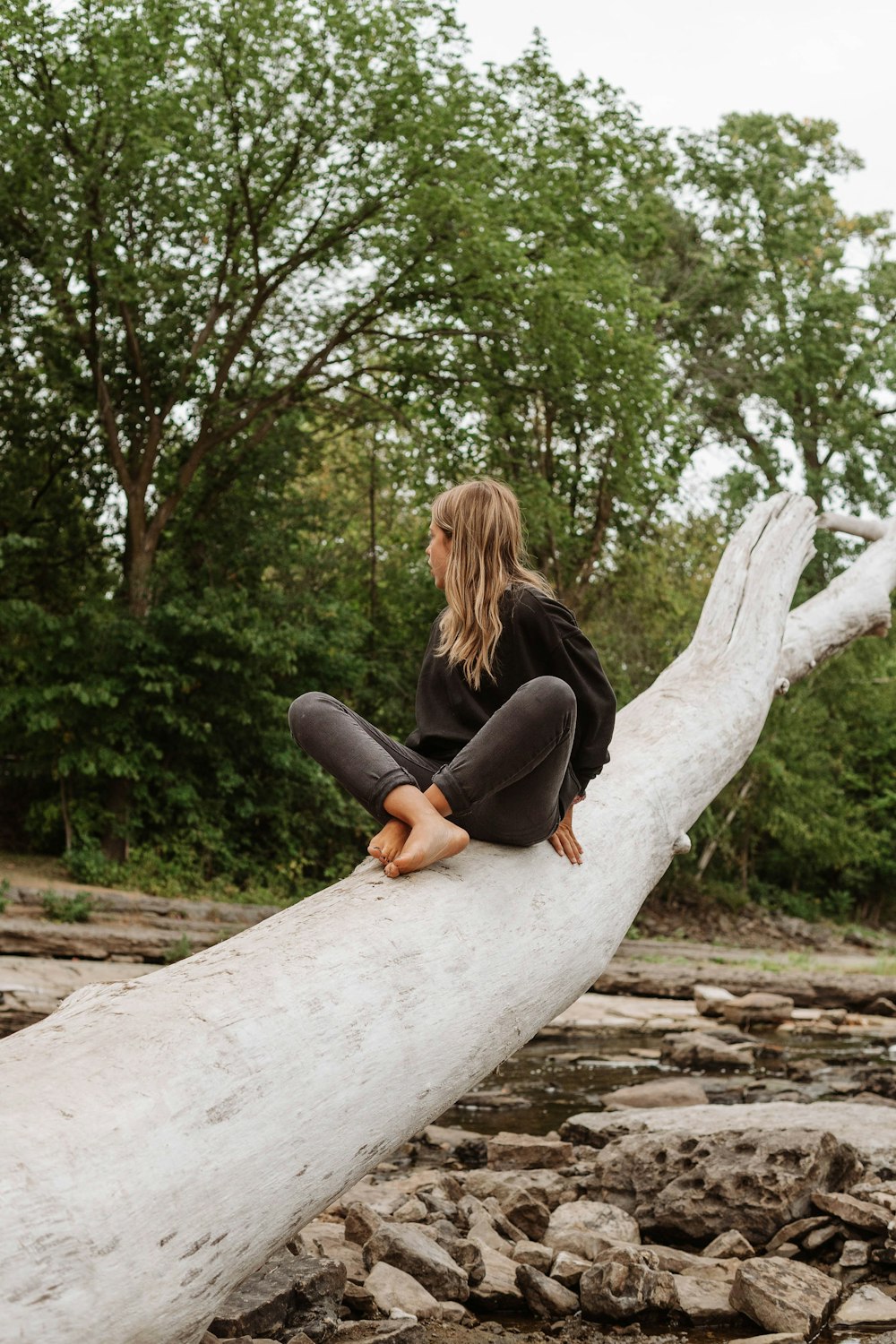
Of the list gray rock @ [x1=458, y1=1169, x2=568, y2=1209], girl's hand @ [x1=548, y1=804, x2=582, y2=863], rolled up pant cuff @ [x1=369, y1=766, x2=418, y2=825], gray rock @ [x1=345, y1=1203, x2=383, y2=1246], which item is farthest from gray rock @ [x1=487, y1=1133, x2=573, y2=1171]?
rolled up pant cuff @ [x1=369, y1=766, x2=418, y2=825]

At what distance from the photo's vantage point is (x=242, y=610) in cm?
1622

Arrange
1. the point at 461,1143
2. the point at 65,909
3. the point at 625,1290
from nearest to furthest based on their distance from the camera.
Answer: the point at 625,1290
the point at 461,1143
the point at 65,909

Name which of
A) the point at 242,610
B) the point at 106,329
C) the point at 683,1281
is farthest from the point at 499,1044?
the point at 106,329

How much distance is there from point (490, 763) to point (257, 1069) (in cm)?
98

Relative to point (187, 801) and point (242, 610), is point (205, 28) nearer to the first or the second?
point (242, 610)

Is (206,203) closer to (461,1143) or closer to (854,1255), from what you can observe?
(461,1143)

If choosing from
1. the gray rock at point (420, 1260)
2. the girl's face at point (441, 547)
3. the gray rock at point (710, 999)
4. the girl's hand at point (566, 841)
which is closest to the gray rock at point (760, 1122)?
the gray rock at point (420, 1260)

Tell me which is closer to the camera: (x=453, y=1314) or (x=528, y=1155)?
(x=453, y=1314)

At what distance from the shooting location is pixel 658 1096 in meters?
7.59

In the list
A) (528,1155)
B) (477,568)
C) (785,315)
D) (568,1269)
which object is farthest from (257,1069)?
(785,315)

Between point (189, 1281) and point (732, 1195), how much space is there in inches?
126

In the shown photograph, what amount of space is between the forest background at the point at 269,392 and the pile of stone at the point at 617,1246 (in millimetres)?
10569

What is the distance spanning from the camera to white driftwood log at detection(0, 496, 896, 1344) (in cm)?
189

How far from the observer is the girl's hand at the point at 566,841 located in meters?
3.33
